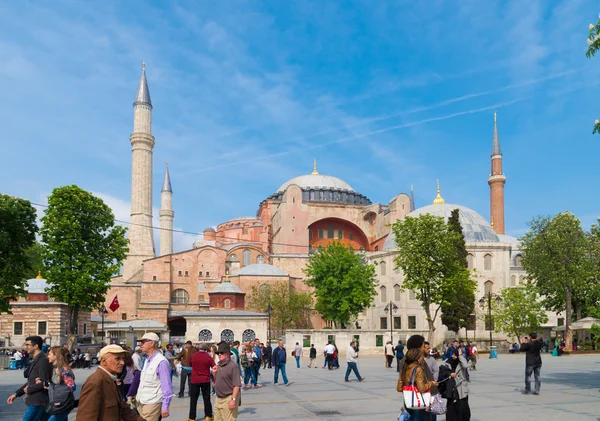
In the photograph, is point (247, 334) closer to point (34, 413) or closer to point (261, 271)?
point (261, 271)

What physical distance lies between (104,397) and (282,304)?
49.6 meters

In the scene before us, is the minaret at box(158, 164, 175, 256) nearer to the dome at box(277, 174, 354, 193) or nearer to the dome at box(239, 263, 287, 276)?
the dome at box(277, 174, 354, 193)

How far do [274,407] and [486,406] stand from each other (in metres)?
4.33

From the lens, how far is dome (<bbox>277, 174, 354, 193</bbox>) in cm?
7875

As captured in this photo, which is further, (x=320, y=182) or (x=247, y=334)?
(x=320, y=182)

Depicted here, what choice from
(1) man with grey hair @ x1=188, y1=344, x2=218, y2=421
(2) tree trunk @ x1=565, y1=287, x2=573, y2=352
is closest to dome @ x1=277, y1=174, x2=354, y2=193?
(2) tree trunk @ x1=565, y1=287, x2=573, y2=352

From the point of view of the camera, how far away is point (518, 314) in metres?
42.8

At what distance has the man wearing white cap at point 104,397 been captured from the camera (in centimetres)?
450

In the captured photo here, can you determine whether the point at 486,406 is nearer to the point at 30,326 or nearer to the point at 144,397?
the point at 144,397

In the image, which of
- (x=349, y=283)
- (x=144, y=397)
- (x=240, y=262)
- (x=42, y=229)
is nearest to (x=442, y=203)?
(x=349, y=283)

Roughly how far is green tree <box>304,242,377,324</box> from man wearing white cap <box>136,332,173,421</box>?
4149 centimetres

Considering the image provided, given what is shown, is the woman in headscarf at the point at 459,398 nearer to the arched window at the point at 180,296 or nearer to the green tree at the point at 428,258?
the green tree at the point at 428,258

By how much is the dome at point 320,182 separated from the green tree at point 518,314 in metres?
37.1

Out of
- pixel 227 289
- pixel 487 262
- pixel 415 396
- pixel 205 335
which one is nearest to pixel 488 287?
pixel 487 262
